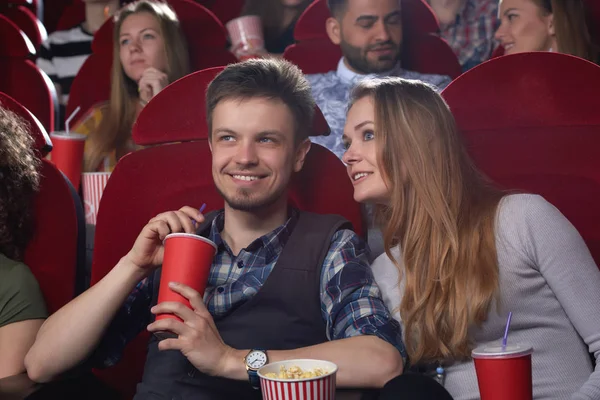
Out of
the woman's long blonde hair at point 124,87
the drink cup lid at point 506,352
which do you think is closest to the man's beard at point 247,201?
the drink cup lid at point 506,352

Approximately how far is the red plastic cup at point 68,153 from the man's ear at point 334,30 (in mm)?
925

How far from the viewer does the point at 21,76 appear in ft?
7.52

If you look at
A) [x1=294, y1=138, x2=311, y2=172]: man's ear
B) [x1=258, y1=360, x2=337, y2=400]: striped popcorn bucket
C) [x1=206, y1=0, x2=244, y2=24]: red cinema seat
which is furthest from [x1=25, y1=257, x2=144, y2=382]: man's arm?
[x1=206, y1=0, x2=244, y2=24]: red cinema seat

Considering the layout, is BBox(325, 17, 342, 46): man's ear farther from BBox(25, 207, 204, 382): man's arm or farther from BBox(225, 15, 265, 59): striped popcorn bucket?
BBox(25, 207, 204, 382): man's arm

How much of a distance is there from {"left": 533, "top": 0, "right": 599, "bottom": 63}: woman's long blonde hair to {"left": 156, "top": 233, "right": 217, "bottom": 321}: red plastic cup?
55.8 inches

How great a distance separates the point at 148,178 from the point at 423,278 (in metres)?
0.54

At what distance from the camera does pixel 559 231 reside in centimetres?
114

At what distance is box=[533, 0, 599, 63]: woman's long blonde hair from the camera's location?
6.84 ft

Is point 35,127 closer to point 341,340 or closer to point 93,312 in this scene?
point 93,312

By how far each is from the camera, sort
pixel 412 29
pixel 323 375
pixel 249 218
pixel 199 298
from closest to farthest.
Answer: pixel 323 375
pixel 199 298
pixel 249 218
pixel 412 29

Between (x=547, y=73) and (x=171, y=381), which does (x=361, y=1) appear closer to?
(x=547, y=73)

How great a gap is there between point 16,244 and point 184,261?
1.58 ft

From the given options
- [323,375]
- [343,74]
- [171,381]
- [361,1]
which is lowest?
[171,381]

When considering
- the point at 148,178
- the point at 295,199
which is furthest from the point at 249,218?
the point at 148,178
